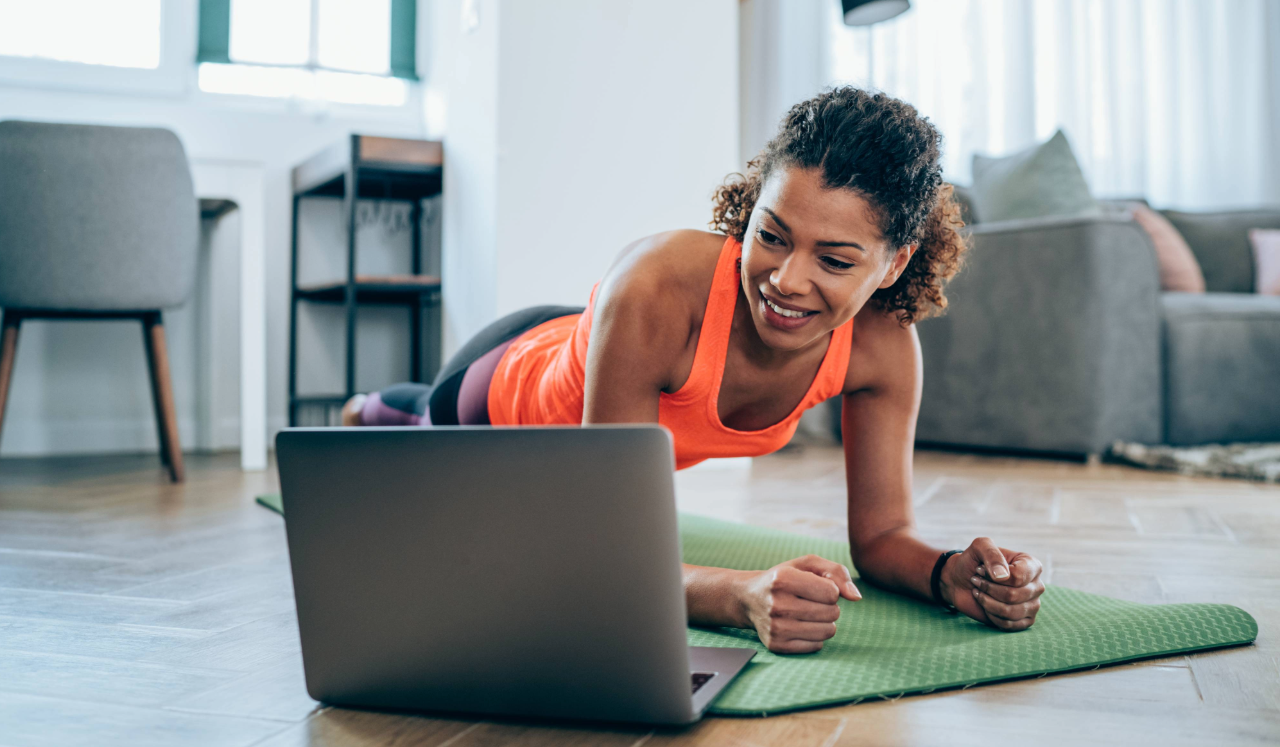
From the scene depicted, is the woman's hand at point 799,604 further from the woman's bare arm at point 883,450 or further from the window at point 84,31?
the window at point 84,31

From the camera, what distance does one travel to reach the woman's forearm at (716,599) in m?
0.98

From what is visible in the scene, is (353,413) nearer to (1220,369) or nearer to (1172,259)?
(1220,369)

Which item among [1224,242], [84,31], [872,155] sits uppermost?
[84,31]

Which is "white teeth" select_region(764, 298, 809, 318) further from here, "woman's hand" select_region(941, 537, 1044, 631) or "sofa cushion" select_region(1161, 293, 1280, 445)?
"sofa cushion" select_region(1161, 293, 1280, 445)

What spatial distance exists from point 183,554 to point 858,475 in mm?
991

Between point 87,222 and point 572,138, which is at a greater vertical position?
point 572,138

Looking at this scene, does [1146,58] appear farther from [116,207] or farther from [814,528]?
[116,207]

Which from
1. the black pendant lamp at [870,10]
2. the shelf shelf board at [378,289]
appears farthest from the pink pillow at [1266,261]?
the shelf shelf board at [378,289]

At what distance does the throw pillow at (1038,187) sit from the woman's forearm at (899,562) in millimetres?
2168

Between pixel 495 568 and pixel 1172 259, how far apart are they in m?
3.24

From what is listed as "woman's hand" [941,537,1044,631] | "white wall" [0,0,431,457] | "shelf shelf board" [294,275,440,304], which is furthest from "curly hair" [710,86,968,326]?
"white wall" [0,0,431,457]

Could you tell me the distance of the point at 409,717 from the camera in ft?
2.61

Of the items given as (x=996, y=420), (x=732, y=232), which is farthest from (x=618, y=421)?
(x=996, y=420)

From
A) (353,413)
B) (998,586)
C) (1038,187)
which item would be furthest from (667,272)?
(1038,187)
